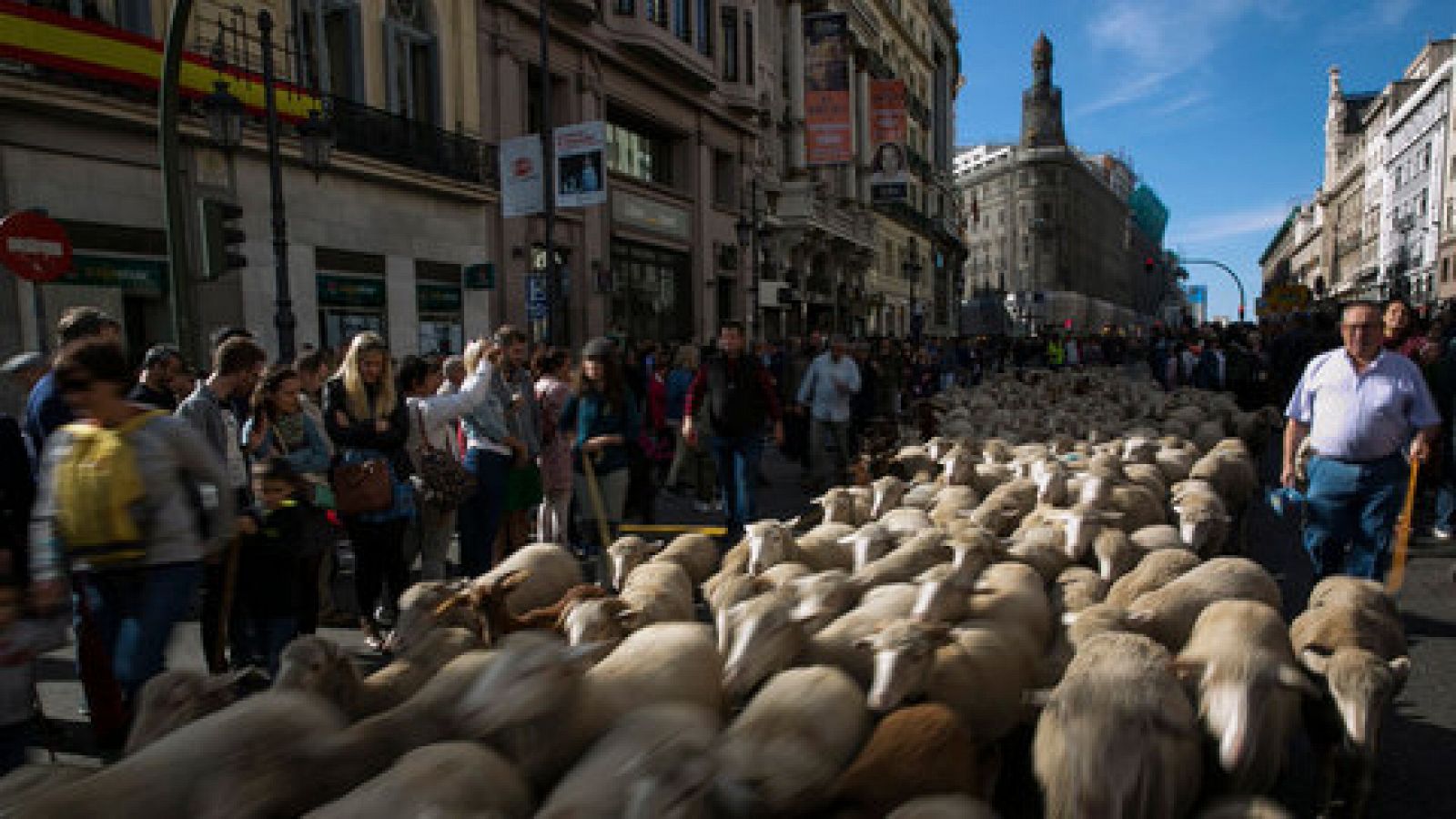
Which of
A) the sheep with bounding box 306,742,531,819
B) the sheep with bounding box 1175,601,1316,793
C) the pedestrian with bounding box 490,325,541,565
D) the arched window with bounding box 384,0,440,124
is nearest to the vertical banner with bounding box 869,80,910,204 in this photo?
the arched window with bounding box 384,0,440,124

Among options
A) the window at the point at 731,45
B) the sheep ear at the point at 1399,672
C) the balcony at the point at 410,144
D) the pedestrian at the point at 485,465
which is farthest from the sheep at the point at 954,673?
the window at the point at 731,45

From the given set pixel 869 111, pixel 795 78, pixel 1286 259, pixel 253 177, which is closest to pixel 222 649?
pixel 253 177

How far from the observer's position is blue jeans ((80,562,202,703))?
10.8 feet

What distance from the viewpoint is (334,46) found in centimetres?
1600

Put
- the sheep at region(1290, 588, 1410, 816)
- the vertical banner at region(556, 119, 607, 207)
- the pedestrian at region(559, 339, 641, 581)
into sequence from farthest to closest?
1. the vertical banner at region(556, 119, 607, 207)
2. the pedestrian at region(559, 339, 641, 581)
3. the sheep at region(1290, 588, 1410, 816)

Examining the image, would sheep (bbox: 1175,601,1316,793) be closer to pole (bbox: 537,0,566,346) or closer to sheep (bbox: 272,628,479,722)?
sheep (bbox: 272,628,479,722)

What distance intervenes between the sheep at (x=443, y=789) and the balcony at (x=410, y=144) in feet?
49.6

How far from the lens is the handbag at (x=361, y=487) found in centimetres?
483

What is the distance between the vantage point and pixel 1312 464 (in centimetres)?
491

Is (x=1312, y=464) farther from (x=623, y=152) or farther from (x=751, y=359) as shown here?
(x=623, y=152)

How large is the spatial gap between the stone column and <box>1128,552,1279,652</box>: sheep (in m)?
31.6

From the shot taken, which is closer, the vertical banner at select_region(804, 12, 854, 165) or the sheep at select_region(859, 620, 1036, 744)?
→ the sheep at select_region(859, 620, 1036, 744)

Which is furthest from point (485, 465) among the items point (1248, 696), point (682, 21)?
point (682, 21)

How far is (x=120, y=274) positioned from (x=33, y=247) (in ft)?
21.4
